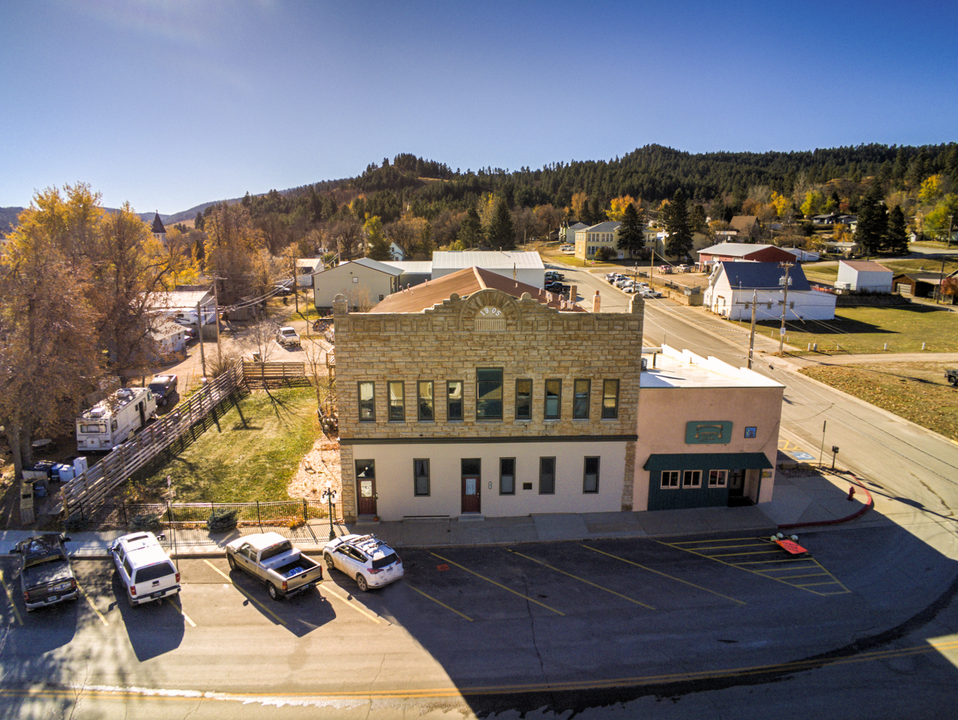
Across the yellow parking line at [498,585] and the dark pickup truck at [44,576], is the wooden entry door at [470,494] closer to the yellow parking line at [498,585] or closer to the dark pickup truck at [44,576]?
the yellow parking line at [498,585]

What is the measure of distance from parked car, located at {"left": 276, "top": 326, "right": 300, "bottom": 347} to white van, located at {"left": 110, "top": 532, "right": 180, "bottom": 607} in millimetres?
40664

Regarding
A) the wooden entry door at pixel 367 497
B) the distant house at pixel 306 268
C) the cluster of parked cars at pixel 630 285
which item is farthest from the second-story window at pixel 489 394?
the distant house at pixel 306 268

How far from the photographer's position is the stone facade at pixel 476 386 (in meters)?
23.2

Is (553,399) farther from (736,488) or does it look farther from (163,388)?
(163,388)

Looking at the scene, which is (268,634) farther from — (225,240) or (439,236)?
(439,236)

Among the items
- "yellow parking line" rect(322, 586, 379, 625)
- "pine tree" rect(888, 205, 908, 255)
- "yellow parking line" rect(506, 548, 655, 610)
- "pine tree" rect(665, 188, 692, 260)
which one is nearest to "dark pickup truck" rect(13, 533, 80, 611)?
"yellow parking line" rect(322, 586, 379, 625)

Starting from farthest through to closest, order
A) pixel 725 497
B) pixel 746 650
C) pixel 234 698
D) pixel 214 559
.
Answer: pixel 725 497
pixel 214 559
pixel 746 650
pixel 234 698

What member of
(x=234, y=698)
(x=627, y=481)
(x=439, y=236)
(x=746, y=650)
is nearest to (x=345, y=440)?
(x=234, y=698)

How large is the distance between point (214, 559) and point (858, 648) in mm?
22105

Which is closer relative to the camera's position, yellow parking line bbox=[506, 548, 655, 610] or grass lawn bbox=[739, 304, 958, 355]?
yellow parking line bbox=[506, 548, 655, 610]

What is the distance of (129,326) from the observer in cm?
3825

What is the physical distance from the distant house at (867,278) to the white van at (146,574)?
90.5 meters

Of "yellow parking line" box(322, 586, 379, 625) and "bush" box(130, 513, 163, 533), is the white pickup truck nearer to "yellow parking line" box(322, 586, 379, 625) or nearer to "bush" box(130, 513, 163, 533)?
"yellow parking line" box(322, 586, 379, 625)

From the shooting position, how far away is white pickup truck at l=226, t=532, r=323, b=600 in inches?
741
